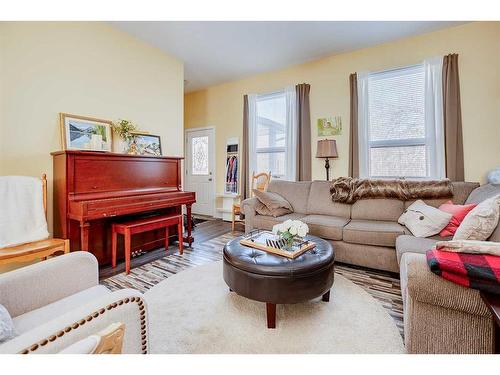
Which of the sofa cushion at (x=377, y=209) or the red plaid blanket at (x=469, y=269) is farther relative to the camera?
the sofa cushion at (x=377, y=209)

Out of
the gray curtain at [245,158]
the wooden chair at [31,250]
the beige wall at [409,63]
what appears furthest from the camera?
the gray curtain at [245,158]

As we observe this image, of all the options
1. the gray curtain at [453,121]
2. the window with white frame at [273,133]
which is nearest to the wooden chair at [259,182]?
the window with white frame at [273,133]

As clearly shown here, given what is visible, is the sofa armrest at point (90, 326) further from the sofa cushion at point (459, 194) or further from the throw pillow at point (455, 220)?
the sofa cushion at point (459, 194)

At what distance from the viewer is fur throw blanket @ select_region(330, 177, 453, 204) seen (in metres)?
2.73

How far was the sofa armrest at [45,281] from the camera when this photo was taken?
1.08 m

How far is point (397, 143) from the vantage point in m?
3.50

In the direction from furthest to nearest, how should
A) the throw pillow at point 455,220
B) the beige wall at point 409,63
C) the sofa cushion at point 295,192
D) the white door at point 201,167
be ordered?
1. the white door at point 201,167
2. the sofa cushion at point 295,192
3. the beige wall at point 409,63
4. the throw pillow at point 455,220

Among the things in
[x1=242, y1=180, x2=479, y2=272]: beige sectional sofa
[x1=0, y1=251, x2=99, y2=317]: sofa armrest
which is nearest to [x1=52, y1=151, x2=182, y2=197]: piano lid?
[x1=242, y1=180, x2=479, y2=272]: beige sectional sofa

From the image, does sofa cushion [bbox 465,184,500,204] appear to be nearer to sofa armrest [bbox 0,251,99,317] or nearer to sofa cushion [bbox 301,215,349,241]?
sofa cushion [bbox 301,215,349,241]

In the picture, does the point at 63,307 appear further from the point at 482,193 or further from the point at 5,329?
the point at 482,193

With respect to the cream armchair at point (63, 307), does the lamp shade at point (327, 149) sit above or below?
above

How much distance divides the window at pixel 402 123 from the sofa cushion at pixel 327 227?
127 centimetres
